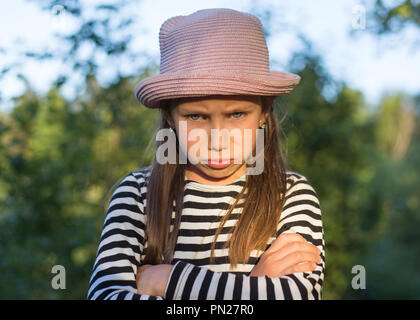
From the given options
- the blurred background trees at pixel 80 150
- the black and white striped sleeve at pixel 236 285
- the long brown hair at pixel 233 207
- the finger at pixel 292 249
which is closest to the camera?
the black and white striped sleeve at pixel 236 285

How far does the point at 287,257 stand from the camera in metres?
1.59

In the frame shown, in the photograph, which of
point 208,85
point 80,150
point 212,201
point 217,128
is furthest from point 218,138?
point 80,150

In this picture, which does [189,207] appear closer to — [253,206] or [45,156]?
[253,206]

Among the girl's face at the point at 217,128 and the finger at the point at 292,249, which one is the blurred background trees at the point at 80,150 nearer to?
the girl's face at the point at 217,128

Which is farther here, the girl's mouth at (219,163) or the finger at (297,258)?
the girl's mouth at (219,163)

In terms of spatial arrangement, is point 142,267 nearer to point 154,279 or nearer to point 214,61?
point 154,279

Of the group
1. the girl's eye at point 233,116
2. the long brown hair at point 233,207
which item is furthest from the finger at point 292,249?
the girl's eye at point 233,116

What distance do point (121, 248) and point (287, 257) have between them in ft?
1.92

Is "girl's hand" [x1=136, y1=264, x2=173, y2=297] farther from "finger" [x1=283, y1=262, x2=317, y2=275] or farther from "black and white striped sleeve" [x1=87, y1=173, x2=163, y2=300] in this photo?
"finger" [x1=283, y1=262, x2=317, y2=275]

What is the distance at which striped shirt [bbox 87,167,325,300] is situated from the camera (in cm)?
150

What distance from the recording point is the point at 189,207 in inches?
72.2

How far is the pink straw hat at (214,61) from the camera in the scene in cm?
163

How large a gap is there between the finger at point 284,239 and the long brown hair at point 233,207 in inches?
3.2

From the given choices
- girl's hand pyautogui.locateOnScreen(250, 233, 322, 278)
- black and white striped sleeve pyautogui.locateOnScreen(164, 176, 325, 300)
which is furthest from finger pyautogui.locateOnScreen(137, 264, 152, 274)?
girl's hand pyautogui.locateOnScreen(250, 233, 322, 278)
